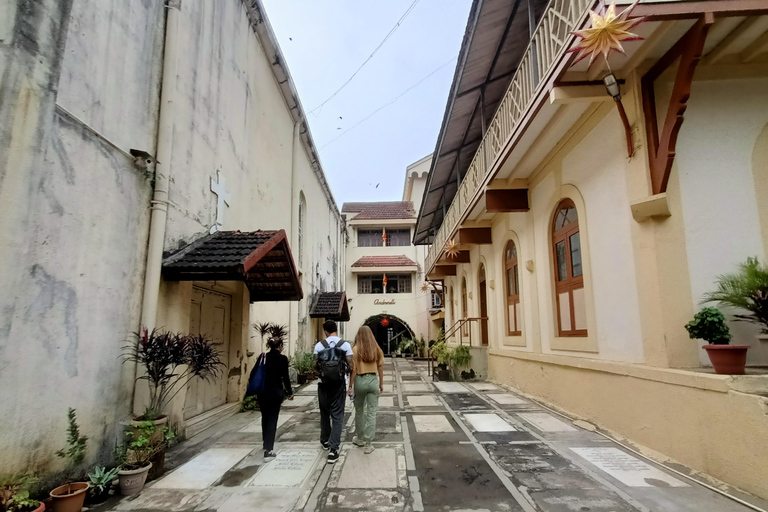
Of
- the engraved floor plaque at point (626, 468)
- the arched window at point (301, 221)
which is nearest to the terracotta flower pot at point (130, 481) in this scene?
the engraved floor plaque at point (626, 468)

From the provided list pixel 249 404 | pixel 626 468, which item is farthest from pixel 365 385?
pixel 249 404

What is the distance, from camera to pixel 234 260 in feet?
18.3

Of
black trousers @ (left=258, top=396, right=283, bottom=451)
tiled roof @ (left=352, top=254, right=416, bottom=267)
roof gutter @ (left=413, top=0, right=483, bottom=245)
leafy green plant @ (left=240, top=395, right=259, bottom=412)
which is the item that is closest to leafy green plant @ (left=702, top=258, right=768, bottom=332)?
black trousers @ (left=258, top=396, right=283, bottom=451)

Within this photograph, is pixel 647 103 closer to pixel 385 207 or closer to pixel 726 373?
pixel 726 373

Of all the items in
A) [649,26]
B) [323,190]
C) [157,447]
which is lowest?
[157,447]

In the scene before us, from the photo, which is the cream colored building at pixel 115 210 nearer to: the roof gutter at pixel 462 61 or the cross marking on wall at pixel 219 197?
the cross marking on wall at pixel 219 197

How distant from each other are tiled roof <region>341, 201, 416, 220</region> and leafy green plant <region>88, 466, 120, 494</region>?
2266 cm

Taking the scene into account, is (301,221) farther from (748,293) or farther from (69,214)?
(748,293)

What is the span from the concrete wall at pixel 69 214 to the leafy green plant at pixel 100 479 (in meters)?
0.28

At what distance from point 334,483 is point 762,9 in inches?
235

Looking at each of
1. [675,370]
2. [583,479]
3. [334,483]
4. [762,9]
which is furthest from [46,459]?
[762,9]

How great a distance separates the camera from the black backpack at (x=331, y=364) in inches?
205

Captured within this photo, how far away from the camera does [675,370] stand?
15.1 ft

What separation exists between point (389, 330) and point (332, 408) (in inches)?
856
